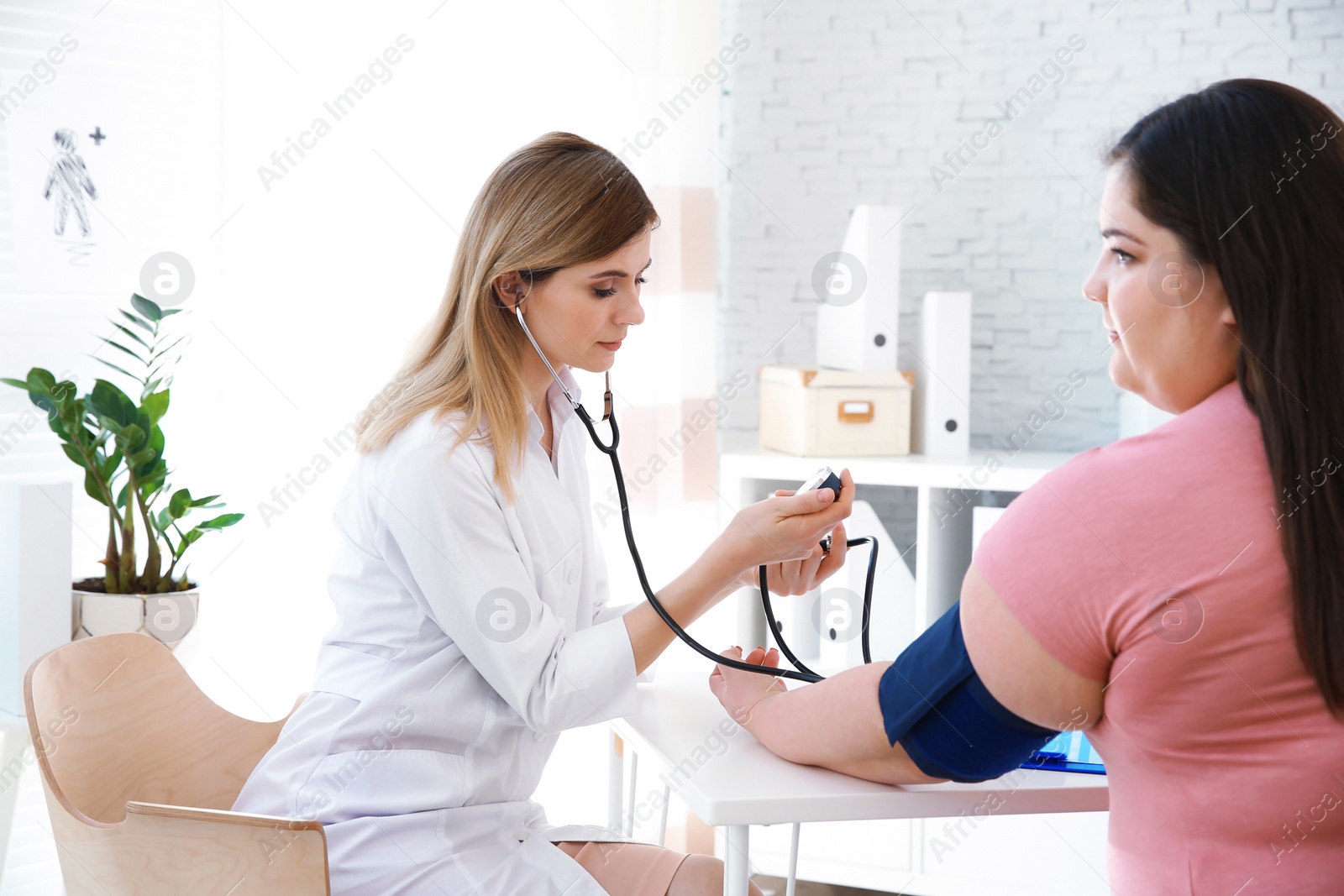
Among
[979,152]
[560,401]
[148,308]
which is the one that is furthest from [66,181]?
[979,152]

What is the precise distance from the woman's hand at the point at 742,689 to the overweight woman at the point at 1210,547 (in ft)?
1.24

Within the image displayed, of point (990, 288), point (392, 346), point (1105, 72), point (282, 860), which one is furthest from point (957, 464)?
point (282, 860)

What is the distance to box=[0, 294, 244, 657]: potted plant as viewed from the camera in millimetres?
1900

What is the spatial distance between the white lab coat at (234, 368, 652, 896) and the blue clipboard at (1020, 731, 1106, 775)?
1.51 feet

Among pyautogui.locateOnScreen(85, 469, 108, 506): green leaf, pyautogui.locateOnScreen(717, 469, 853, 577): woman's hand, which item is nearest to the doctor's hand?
pyautogui.locateOnScreen(717, 469, 853, 577): woman's hand

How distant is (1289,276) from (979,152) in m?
2.14

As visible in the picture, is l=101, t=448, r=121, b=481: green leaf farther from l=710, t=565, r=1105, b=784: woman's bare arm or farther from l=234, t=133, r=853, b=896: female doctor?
l=710, t=565, r=1105, b=784: woman's bare arm

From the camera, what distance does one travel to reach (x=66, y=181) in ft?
7.27

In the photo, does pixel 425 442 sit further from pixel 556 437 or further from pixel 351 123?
pixel 351 123

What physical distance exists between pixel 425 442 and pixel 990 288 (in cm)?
204

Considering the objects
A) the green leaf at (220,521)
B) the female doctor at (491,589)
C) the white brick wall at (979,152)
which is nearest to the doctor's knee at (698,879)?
the female doctor at (491,589)

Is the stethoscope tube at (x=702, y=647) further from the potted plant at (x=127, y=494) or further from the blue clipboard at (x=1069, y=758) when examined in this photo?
A: the potted plant at (x=127, y=494)

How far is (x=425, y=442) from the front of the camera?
122 centimetres

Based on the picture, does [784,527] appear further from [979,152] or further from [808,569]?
[979,152]
